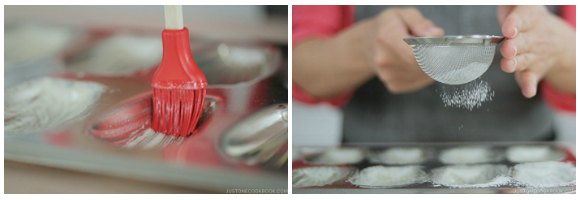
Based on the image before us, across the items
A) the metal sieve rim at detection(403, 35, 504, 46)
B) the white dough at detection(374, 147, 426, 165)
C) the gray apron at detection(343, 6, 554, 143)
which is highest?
the metal sieve rim at detection(403, 35, 504, 46)

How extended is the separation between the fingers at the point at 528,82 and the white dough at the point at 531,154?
0.13 meters

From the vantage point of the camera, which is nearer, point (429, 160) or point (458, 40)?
point (458, 40)

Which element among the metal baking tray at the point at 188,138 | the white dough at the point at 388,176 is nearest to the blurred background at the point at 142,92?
the metal baking tray at the point at 188,138

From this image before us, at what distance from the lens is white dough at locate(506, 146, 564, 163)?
1.63 meters

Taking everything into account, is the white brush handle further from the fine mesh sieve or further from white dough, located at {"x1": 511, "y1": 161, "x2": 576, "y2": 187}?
white dough, located at {"x1": 511, "y1": 161, "x2": 576, "y2": 187}

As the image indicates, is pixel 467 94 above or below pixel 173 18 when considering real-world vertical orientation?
below

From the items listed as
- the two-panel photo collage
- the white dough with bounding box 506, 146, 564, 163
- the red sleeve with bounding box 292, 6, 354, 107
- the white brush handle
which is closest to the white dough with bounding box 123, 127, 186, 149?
the two-panel photo collage

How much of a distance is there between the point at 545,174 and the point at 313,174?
55 cm

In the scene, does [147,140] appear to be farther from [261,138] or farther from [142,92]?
[261,138]

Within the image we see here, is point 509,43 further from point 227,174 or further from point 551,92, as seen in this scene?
point 227,174

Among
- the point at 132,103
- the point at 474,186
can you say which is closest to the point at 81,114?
the point at 132,103

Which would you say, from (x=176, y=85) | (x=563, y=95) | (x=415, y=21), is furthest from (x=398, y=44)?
(x=176, y=85)

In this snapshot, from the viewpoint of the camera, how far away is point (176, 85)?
1552 millimetres

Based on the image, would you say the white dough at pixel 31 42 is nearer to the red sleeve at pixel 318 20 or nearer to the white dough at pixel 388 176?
the red sleeve at pixel 318 20
